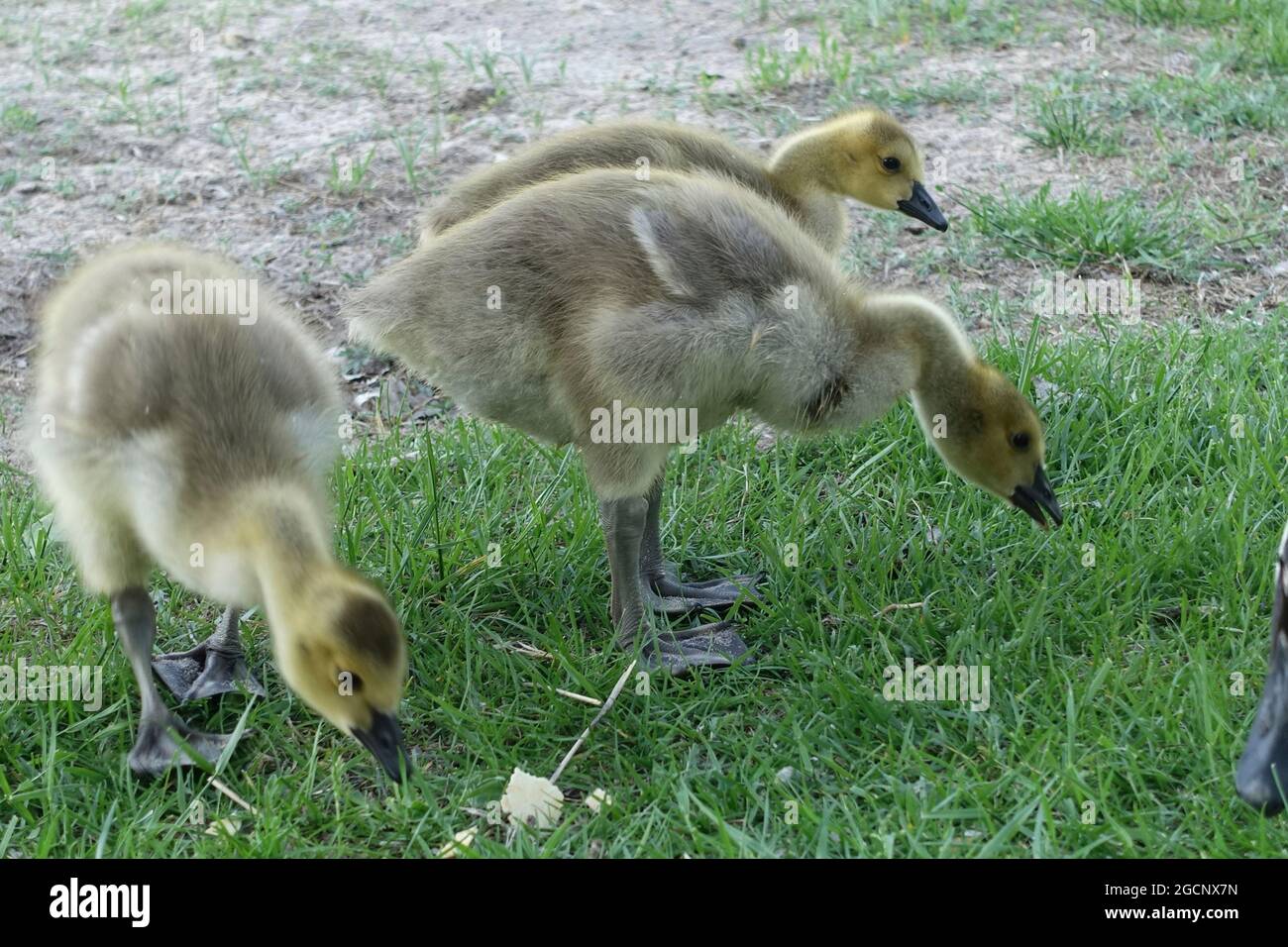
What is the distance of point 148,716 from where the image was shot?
10.7ft

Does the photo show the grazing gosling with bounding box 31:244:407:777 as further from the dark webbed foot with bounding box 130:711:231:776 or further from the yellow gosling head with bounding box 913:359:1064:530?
the yellow gosling head with bounding box 913:359:1064:530

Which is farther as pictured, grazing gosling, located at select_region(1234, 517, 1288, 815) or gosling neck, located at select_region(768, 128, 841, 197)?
gosling neck, located at select_region(768, 128, 841, 197)

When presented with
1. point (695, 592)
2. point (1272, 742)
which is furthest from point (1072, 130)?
point (1272, 742)

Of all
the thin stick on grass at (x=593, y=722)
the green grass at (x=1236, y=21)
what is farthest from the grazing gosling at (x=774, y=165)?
the green grass at (x=1236, y=21)

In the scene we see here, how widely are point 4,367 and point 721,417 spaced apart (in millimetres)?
2755

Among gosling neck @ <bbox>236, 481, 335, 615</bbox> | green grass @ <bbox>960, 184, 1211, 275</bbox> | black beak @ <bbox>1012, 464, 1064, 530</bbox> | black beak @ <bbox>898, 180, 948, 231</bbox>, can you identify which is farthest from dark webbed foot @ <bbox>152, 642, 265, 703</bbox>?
green grass @ <bbox>960, 184, 1211, 275</bbox>

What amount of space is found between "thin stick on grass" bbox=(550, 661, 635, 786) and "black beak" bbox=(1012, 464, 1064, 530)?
3.64ft

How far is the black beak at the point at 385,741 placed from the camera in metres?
2.79

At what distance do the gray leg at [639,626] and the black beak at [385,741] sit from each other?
→ 82 centimetres

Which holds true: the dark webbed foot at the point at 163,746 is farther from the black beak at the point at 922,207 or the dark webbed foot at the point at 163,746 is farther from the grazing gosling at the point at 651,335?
the black beak at the point at 922,207

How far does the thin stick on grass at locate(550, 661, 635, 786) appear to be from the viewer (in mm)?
3213

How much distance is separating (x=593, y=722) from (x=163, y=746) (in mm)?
969

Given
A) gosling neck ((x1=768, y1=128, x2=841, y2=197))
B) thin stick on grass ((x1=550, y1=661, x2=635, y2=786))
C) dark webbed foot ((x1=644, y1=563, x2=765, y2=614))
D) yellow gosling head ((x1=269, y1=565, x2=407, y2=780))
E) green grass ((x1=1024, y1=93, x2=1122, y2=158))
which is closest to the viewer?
yellow gosling head ((x1=269, y1=565, x2=407, y2=780))

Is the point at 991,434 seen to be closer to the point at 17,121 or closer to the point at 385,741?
the point at 385,741
